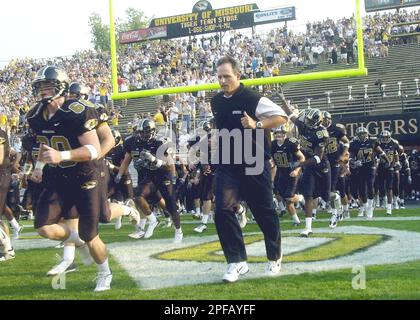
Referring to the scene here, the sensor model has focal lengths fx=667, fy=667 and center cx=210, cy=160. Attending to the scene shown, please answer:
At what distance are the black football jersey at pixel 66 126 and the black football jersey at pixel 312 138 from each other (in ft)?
17.5

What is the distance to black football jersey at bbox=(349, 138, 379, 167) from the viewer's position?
1391 centimetres

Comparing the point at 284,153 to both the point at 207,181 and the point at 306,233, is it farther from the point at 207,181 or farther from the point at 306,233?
the point at 306,233

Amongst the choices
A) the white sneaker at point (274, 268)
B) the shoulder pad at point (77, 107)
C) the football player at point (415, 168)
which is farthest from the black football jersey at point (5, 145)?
the football player at point (415, 168)

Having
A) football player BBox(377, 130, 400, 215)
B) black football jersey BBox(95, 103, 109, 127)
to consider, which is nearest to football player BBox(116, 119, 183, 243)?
black football jersey BBox(95, 103, 109, 127)

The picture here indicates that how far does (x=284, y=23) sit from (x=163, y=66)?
96.0 inches

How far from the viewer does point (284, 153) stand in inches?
476

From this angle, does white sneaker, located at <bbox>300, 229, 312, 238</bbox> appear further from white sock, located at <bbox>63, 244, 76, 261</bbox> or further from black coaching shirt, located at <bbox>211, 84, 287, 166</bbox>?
white sock, located at <bbox>63, 244, 76, 261</bbox>

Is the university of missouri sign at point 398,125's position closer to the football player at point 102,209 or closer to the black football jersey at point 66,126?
the football player at point 102,209

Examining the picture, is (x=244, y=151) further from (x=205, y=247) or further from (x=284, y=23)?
(x=284, y=23)

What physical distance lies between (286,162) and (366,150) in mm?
2512

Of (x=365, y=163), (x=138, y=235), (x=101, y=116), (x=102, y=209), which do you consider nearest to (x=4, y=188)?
(x=101, y=116)

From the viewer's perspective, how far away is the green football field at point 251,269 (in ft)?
18.0

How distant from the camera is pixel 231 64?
6.23 meters

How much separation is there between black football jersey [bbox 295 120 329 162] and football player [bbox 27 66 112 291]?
17.4 ft
